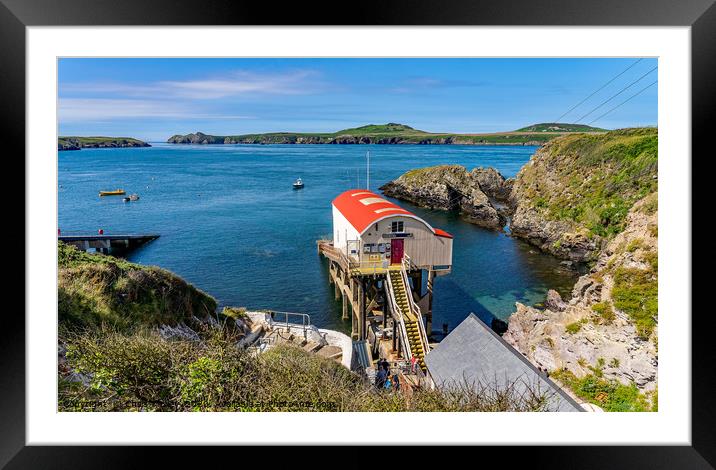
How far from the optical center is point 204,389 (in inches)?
274

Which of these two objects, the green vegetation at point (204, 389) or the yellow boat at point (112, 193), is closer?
the green vegetation at point (204, 389)

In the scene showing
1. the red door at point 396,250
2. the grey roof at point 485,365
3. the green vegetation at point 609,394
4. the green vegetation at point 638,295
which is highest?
the red door at point 396,250

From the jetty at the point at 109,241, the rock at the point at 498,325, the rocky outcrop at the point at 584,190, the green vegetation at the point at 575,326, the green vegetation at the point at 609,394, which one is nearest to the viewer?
the green vegetation at the point at 609,394

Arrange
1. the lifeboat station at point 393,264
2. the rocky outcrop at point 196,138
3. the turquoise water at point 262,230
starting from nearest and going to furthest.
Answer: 1. the lifeboat station at point 393,264
2. the turquoise water at point 262,230
3. the rocky outcrop at point 196,138

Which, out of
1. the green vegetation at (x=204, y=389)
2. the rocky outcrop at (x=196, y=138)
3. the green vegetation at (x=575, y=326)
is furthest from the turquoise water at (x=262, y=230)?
the rocky outcrop at (x=196, y=138)

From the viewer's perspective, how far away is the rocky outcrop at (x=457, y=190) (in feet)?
150

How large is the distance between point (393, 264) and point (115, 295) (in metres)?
10.2

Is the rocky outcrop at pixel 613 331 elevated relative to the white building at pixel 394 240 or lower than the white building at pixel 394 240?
lower

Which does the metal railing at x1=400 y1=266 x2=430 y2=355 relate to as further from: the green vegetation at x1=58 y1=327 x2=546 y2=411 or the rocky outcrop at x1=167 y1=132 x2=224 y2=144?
the rocky outcrop at x1=167 y1=132 x2=224 y2=144

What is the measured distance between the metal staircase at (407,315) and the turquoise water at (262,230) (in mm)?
5127

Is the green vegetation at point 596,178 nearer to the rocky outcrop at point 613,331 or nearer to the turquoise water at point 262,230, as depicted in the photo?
the turquoise water at point 262,230
